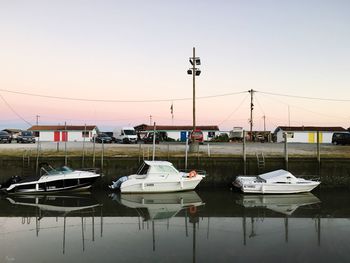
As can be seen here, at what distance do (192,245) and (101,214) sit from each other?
5546mm

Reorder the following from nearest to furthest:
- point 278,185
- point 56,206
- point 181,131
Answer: point 56,206, point 278,185, point 181,131

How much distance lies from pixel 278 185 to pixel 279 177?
0.47m

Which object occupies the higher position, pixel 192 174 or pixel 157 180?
pixel 192 174

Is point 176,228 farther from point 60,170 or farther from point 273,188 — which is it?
point 60,170

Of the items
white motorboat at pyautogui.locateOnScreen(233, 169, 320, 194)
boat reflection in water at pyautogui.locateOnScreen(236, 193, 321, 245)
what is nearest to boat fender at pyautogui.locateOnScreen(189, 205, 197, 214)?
boat reflection in water at pyautogui.locateOnScreen(236, 193, 321, 245)

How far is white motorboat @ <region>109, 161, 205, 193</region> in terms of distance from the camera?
65.1ft

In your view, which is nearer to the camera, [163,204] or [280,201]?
[163,204]

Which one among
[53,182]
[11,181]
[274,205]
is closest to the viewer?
[274,205]

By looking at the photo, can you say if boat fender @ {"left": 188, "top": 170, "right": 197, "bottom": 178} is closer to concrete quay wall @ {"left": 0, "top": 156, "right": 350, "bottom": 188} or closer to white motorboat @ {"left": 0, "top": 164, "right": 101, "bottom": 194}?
concrete quay wall @ {"left": 0, "top": 156, "right": 350, "bottom": 188}

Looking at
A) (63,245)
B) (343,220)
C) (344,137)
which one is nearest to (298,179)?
(343,220)

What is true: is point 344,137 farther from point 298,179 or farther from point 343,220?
point 343,220

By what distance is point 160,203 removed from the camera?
17.9 meters

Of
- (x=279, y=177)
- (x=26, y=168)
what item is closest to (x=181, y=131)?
(x=26, y=168)

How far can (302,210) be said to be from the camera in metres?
16.4
